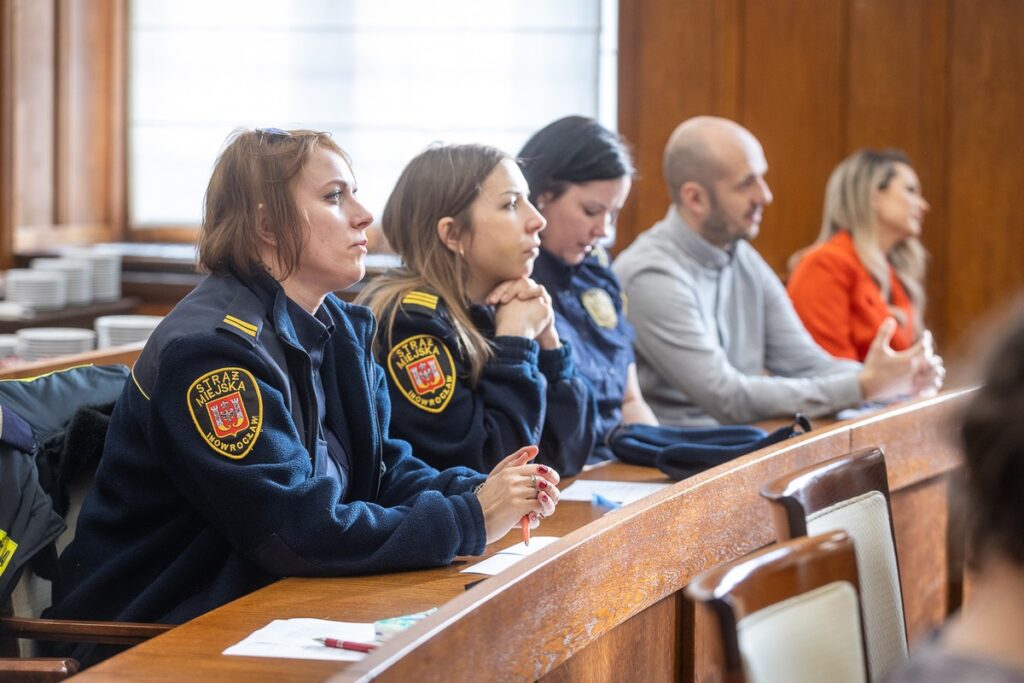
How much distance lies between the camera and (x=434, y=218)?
108 inches

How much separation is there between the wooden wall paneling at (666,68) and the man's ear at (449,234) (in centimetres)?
323

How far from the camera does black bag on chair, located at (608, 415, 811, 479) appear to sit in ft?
9.09

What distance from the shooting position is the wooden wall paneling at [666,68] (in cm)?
582

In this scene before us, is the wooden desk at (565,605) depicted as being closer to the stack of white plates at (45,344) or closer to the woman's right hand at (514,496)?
the woman's right hand at (514,496)

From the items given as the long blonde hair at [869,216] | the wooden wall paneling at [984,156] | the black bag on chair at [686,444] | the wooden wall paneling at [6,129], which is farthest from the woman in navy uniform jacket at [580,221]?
the wooden wall paneling at [6,129]

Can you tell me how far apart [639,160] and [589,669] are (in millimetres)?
4210

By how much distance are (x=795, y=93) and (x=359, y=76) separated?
184cm

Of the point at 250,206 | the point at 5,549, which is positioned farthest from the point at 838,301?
the point at 5,549

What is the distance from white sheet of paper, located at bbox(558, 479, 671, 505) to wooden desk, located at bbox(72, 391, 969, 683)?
0.22 feet

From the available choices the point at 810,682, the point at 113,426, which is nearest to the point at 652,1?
the point at 113,426

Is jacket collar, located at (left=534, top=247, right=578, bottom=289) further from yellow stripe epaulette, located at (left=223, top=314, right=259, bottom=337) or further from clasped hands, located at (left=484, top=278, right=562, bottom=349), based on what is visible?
yellow stripe epaulette, located at (left=223, top=314, right=259, bottom=337)

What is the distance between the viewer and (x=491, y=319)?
108 inches

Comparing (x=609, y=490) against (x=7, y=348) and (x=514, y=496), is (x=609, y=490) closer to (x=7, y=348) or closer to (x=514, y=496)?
(x=514, y=496)

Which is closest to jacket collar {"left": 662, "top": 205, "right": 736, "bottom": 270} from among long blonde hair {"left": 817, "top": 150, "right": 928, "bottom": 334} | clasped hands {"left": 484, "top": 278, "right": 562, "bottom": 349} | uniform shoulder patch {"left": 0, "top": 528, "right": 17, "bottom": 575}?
long blonde hair {"left": 817, "top": 150, "right": 928, "bottom": 334}
